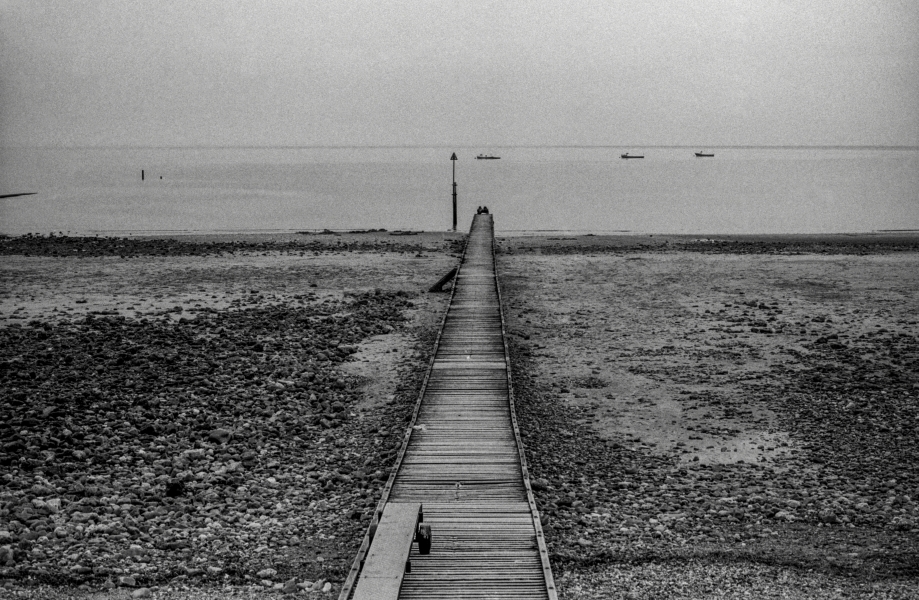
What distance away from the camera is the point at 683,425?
12.6 metres

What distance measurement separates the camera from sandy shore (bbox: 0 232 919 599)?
8203 mm

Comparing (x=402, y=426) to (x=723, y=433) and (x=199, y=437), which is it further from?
(x=723, y=433)

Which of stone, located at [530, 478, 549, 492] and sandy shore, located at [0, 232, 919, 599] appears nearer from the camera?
sandy shore, located at [0, 232, 919, 599]

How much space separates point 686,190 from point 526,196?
18.5 m

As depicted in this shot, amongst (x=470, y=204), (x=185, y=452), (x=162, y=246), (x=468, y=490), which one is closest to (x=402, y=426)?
(x=185, y=452)

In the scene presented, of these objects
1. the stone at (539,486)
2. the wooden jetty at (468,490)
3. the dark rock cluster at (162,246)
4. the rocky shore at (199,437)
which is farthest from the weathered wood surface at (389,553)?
the dark rock cluster at (162,246)

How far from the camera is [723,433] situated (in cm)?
1217

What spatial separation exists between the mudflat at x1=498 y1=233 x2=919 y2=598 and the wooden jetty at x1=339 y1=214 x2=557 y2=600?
43 centimetres

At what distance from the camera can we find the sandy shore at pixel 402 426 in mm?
8203

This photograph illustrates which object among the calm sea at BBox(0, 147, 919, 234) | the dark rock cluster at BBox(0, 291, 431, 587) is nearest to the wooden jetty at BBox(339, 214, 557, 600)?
the dark rock cluster at BBox(0, 291, 431, 587)

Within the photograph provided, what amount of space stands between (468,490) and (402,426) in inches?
127

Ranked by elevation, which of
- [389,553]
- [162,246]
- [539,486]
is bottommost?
[539,486]

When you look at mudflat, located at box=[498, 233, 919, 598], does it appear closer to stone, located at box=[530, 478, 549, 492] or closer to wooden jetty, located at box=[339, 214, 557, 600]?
stone, located at box=[530, 478, 549, 492]

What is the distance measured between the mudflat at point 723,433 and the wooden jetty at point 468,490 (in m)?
0.43
